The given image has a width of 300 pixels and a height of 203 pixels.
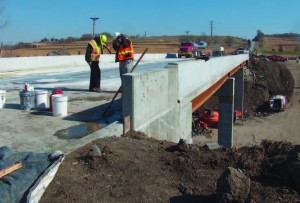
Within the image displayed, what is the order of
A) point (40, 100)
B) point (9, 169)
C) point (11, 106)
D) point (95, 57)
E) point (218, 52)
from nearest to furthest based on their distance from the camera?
1. point (9, 169)
2. point (40, 100)
3. point (11, 106)
4. point (95, 57)
5. point (218, 52)

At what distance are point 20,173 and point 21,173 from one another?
1cm

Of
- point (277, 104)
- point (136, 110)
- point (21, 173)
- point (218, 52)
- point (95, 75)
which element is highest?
point (218, 52)

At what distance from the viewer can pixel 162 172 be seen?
562 centimetres

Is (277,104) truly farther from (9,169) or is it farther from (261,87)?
(9,169)

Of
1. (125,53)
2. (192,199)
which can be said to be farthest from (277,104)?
(192,199)

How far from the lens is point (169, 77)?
32.9ft

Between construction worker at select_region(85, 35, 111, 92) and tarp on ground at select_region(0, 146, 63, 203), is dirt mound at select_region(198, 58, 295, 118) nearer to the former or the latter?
construction worker at select_region(85, 35, 111, 92)

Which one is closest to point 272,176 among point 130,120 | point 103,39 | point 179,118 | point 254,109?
point 130,120

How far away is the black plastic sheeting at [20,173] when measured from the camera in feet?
14.3

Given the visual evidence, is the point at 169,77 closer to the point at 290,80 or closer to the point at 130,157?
the point at 130,157

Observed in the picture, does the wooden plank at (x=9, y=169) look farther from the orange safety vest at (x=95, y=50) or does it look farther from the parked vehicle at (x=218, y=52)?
the parked vehicle at (x=218, y=52)

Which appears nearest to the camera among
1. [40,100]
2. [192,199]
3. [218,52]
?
[192,199]

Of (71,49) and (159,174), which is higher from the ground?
(71,49)

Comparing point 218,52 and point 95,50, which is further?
point 218,52
